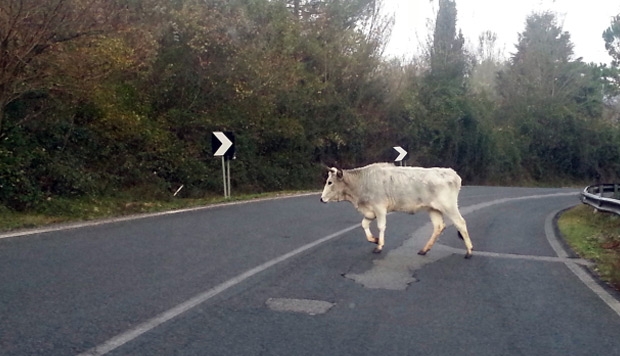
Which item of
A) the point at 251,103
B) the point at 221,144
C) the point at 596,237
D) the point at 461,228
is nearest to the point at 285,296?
the point at 461,228

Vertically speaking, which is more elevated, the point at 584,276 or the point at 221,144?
the point at 221,144

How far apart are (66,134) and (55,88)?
113 inches

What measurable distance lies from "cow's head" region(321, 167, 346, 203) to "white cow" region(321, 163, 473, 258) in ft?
1.00

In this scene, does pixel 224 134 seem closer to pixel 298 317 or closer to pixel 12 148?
pixel 12 148

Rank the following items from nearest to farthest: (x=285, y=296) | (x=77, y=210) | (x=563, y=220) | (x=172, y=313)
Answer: (x=172, y=313) → (x=285, y=296) → (x=77, y=210) → (x=563, y=220)

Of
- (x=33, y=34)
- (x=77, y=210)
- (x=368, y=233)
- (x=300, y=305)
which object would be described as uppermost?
(x=33, y=34)

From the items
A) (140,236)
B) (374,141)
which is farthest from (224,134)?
(374,141)

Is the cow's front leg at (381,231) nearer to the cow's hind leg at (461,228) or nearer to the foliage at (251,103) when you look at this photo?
the cow's hind leg at (461,228)

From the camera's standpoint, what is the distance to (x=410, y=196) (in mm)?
12797

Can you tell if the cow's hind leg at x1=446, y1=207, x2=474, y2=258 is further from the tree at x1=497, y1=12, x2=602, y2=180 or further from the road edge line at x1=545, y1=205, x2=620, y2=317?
the tree at x1=497, y1=12, x2=602, y2=180

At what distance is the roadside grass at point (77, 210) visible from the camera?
52.0 ft

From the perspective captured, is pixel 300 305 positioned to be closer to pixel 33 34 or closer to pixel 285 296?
pixel 285 296

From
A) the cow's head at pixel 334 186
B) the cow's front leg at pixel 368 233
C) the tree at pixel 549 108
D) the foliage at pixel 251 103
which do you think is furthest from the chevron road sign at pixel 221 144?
the tree at pixel 549 108

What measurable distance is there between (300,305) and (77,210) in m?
11.8
